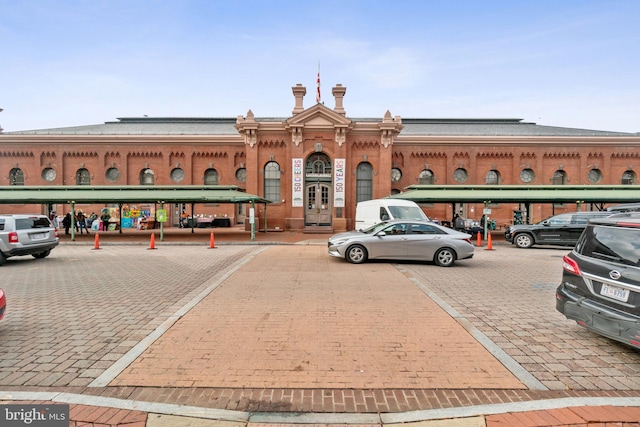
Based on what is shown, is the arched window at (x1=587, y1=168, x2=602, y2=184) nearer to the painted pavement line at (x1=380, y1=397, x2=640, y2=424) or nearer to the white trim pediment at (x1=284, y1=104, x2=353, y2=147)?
the white trim pediment at (x1=284, y1=104, x2=353, y2=147)

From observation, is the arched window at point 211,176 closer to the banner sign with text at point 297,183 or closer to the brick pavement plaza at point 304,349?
the banner sign with text at point 297,183

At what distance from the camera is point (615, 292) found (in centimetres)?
418

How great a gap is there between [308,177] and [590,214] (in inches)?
675

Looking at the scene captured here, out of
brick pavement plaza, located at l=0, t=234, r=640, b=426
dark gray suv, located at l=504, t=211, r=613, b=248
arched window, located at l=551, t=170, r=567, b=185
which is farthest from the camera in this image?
arched window, located at l=551, t=170, r=567, b=185

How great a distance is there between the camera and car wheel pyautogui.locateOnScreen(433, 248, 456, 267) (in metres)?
10.9

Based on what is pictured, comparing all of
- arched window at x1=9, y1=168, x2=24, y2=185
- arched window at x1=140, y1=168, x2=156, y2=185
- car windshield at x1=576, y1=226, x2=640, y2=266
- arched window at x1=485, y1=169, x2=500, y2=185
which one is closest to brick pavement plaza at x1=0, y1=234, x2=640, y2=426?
car windshield at x1=576, y1=226, x2=640, y2=266

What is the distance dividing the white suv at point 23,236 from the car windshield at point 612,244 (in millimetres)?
15164

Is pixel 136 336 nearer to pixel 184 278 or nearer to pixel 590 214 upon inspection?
pixel 184 278

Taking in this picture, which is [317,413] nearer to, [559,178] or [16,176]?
[559,178]

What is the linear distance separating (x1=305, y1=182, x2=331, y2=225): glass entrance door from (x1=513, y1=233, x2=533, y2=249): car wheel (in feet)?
41.8

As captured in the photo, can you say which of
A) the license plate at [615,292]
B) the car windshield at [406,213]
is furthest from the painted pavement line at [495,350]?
the car windshield at [406,213]

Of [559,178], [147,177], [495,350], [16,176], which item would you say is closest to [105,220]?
[147,177]

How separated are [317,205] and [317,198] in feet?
1.76

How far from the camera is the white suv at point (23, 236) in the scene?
11.0 meters
